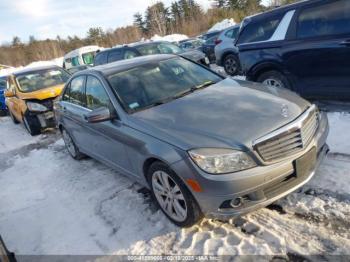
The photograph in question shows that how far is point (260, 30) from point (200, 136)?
4.26 m

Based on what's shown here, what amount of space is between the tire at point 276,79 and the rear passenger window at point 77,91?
346 centimetres

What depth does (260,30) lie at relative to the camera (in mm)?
6785

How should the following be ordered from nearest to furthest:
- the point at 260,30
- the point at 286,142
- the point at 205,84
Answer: the point at 286,142 → the point at 205,84 → the point at 260,30

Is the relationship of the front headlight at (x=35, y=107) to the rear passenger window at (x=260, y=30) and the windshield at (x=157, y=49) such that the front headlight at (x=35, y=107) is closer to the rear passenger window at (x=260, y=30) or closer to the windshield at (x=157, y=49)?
the windshield at (x=157, y=49)

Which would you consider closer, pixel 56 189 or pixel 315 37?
pixel 56 189

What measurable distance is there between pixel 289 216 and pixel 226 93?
154 centimetres

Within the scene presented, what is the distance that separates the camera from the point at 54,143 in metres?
7.88

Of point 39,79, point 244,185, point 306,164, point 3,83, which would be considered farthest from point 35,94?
point 3,83

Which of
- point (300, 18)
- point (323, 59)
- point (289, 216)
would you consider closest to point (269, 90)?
point (289, 216)

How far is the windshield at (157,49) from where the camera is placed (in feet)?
37.7

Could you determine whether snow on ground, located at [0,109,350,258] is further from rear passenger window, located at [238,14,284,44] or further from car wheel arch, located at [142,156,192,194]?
rear passenger window, located at [238,14,284,44]

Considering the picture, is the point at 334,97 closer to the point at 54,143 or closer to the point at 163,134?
the point at 163,134

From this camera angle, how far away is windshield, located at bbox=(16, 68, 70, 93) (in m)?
9.40

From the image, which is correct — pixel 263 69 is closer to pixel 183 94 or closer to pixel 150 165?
pixel 183 94
